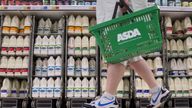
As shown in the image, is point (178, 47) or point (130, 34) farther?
point (178, 47)

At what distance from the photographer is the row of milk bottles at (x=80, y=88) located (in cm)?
653

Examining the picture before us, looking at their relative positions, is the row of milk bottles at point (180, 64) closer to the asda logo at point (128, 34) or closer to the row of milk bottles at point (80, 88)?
the row of milk bottles at point (80, 88)

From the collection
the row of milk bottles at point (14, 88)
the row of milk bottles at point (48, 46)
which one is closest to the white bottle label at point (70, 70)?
the row of milk bottles at point (48, 46)

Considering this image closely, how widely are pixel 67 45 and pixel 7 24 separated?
1.21 meters

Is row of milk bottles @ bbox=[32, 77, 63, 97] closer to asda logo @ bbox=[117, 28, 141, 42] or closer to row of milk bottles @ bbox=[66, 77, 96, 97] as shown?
row of milk bottles @ bbox=[66, 77, 96, 97]

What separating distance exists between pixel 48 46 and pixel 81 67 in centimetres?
73

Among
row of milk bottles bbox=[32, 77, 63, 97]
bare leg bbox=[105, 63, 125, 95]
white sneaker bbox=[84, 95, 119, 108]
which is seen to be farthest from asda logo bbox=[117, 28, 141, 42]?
row of milk bottles bbox=[32, 77, 63, 97]

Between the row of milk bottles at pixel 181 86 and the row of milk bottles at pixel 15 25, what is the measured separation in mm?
2810

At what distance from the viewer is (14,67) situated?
668 centimetres

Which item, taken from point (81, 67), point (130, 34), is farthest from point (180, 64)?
point (130, 34)

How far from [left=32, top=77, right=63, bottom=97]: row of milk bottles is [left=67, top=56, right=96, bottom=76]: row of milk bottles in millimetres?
287

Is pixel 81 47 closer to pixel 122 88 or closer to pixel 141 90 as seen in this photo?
pixel 122 88

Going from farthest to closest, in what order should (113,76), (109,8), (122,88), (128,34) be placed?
(122,88), (109,8), (113,76), (128,34)

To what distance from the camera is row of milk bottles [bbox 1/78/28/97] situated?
656 cm
